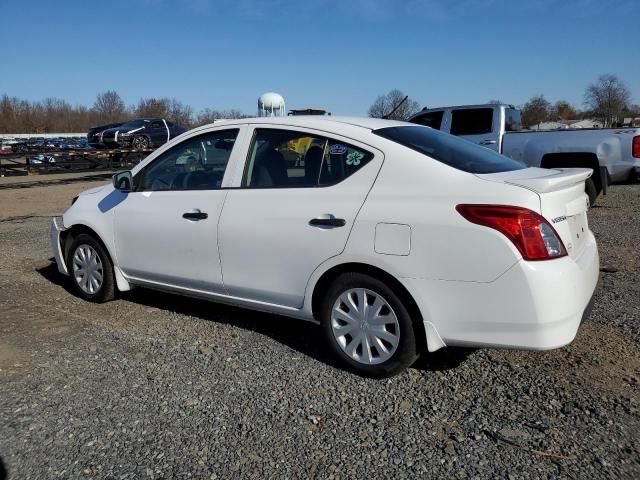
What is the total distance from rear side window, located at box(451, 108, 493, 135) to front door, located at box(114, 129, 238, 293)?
833cm

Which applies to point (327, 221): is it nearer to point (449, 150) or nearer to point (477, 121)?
point (449, 150)

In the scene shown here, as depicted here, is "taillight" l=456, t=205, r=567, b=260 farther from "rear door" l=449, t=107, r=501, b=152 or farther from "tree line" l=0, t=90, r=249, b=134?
"tree line" l=0, t=90, r=249, b=134

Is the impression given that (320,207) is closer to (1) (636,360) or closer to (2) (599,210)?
(1) (636,360)

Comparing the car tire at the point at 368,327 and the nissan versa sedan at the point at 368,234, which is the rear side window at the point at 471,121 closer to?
the nissan versa sedan at the point at 368,234

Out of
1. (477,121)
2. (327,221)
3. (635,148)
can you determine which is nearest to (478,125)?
(477,121)

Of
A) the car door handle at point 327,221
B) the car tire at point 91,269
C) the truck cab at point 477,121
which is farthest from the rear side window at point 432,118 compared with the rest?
the car door handle at point 327,221

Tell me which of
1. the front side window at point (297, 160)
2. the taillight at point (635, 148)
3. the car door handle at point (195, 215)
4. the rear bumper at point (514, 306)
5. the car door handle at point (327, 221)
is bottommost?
the rear bumper at point (514, 306)

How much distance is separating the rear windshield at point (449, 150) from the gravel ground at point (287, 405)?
131 centimetres

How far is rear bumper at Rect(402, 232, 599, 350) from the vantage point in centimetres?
309

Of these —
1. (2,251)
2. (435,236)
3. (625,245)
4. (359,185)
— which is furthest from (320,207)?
(2,251)

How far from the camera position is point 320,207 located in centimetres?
376

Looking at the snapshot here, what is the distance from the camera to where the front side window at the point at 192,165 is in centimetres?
A: 447

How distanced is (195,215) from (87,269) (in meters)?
1.64

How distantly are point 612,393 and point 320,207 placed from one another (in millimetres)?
2078
